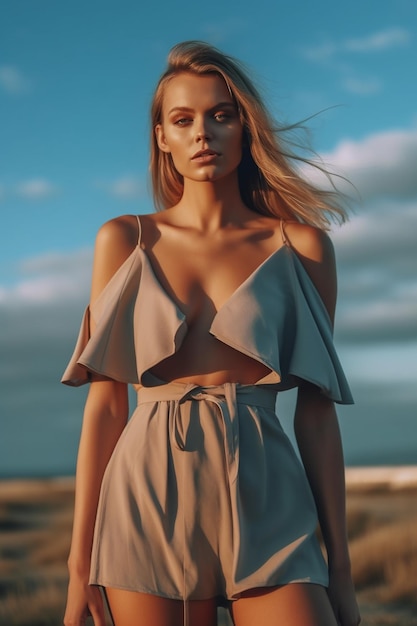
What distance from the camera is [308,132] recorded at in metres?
3.00

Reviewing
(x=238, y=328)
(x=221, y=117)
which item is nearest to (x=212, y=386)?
(x=238, y=328)

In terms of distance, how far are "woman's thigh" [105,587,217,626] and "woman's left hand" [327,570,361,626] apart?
1.22 feet

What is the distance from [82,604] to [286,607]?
59 cm

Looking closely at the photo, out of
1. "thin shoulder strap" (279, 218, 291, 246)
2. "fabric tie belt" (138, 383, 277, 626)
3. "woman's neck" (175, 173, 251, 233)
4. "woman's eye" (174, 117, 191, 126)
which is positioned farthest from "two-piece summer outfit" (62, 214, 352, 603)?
"woman's eye" (174, 117, 191, 126)

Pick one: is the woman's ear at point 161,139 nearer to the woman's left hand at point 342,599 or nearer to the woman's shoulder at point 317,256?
the woman's shoulder at point 317,256

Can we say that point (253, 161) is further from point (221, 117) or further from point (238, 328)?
point (238, 328)

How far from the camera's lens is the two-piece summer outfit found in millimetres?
2381

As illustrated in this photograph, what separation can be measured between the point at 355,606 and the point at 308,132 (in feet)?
4.68

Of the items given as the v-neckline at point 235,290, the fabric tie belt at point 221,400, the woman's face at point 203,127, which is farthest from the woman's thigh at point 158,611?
the woman's face at point 203,127

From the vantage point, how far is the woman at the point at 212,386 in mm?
2385

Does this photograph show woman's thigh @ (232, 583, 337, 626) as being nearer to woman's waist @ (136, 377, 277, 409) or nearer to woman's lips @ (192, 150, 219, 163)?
woman's waist @ (136, 377, 277, 409)

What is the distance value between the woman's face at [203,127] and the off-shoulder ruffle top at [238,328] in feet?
0.95

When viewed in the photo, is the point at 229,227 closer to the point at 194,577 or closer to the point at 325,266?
the point at 325,266

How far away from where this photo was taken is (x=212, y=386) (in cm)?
251
